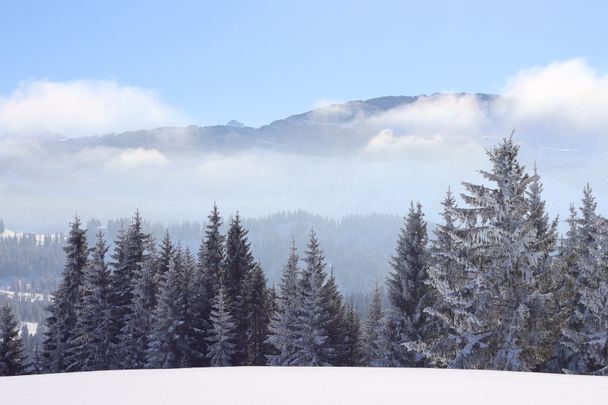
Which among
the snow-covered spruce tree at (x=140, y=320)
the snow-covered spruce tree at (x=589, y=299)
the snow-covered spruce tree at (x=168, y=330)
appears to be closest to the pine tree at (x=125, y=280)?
the snow-covered spruce tree at (x=140, y=320)

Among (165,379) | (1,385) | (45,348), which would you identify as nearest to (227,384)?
(165,379)

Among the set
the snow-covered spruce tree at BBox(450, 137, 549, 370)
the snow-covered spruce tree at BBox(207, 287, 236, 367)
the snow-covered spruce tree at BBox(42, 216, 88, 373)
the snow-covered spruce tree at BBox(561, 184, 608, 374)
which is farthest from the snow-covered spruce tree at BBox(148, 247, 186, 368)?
the snow-covered spruce tree at BBox(561, 184, 608, 374)

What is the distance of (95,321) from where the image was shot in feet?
124

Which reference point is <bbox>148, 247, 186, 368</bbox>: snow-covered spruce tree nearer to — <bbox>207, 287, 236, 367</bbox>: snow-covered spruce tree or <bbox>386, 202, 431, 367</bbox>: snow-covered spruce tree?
<bbox>207, 287, 236, 367</bbox>: snow-covered spruce tree

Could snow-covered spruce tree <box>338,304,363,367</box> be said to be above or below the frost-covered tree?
below

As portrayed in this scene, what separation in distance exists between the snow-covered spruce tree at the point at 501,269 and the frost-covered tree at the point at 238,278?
21084mm

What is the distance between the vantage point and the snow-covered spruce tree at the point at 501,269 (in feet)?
61.8

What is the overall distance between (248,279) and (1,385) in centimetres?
3265

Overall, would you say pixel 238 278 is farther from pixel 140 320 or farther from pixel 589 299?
pixel 589 299

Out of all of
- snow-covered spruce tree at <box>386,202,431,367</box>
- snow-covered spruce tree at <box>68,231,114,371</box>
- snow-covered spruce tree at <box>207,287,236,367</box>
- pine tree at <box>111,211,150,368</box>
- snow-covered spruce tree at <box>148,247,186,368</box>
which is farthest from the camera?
pine tree at <box>111,211,150,368</box>

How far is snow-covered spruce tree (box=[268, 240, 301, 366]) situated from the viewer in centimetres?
3288

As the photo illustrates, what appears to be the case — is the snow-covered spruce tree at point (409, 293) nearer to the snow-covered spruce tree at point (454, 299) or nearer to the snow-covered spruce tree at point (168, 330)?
the snow-covered spruce tree at point (454, 299)

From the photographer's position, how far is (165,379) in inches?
289

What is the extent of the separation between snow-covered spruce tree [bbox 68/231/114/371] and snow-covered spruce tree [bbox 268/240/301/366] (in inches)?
490
